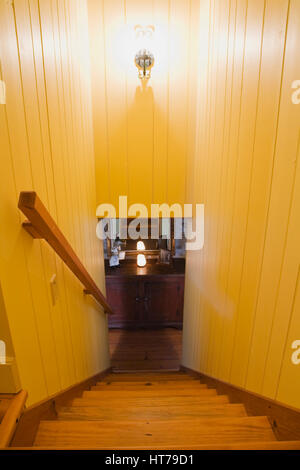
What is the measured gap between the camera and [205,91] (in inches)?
80.6

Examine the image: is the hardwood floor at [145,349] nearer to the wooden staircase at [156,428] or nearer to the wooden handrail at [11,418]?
the wooden staircase at [156,428]

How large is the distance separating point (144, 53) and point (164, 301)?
3.44 metres

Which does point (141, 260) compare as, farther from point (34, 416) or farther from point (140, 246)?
point (34, 416)

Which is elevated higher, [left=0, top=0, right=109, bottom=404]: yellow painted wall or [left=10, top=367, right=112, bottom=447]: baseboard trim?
[left=0, top=0, right=109, bottom=404]: yellow painted wall

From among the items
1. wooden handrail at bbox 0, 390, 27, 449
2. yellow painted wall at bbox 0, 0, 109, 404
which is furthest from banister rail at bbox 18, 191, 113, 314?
wooden handrail at bbox 0, 390, 27, 449

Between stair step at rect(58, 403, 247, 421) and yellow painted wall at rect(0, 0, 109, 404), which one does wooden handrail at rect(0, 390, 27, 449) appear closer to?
yellow painted wall at rect(0, 0, 109, 404)

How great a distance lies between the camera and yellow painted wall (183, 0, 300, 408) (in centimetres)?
91

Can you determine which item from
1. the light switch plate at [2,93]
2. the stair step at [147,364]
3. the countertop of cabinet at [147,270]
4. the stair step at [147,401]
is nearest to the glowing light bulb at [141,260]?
the countertop of cabinet at [147,270]

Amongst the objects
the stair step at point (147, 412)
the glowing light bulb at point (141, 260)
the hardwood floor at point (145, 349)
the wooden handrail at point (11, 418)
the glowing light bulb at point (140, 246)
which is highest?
the wooden handrail at point (11, 418)

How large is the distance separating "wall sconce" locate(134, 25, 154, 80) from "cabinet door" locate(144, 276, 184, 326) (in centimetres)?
290

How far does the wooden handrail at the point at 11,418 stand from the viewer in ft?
2.52

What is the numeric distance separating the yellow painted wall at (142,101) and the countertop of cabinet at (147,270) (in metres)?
1.71

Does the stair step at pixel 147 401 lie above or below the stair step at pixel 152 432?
below
